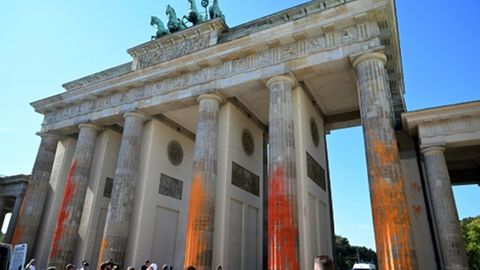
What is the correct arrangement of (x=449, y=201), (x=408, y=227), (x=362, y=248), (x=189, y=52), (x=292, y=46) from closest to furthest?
(x=408, y=227) < (x=449, y=201) < (x=292, y=46) < (x=189, y=52) < (x=362, y=248)

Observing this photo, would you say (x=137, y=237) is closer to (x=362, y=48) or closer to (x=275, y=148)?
(x=275, y=148)

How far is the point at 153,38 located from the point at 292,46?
9.23m

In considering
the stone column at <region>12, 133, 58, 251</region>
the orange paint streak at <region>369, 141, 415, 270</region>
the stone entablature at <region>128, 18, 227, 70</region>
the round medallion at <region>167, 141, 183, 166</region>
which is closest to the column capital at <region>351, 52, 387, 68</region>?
the orange paint streak at <region>369, 141, 415, 270</region>

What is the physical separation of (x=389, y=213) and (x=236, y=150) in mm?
7918

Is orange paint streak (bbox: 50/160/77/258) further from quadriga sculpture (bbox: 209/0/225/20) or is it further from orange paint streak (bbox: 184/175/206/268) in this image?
quadriga sculpture (bbox: 209/0/225/20)

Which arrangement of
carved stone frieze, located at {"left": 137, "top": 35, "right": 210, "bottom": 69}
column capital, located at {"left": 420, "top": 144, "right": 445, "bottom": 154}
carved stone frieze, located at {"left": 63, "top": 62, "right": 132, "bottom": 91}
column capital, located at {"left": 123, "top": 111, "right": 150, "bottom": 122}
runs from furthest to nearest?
carved stone frieze, located at {"left": 63, "top": 62, "right": 132, "bottom": 91}, column capital, located at {"left": 123, "top": 111, "right": 150, "bottom": 122}, carved stone frieze, located at {"left": 137, "top": 35, "right": 210, "bottom": 69}, column capital, located at {"left": 420, "top": 144, "right": 445, "bottom": 154}

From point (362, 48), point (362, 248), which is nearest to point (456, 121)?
point (362, 48)

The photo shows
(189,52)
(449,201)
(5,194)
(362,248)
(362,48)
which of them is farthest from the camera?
(362,248)

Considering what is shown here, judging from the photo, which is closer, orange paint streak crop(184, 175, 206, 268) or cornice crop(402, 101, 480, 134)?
cornice crop(402, 101, 480, 134)

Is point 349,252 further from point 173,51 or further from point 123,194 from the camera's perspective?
point 173,51

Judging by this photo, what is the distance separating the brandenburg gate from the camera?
38.1ft

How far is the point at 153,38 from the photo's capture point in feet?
63.1

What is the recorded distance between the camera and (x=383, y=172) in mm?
10531

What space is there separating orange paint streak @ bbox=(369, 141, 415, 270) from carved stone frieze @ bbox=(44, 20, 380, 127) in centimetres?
457
